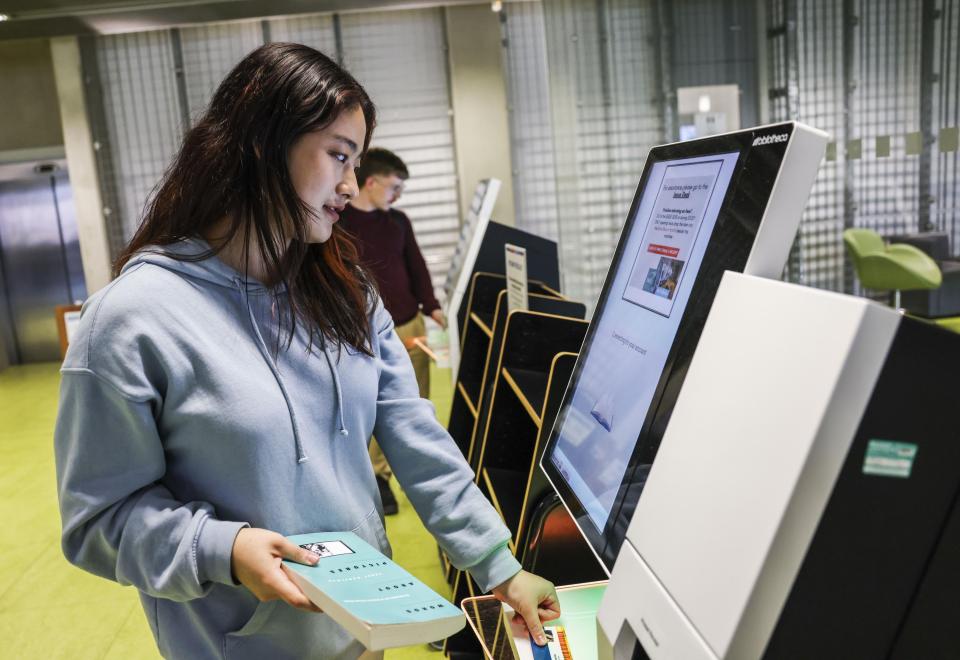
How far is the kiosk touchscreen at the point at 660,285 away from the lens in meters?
0.79

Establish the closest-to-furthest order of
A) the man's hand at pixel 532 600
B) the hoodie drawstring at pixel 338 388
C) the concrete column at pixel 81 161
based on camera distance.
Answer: the man's hand at pixel 532 600 → the hoodie drawstring at pixel 338 388 → the concrete column at pixel 81 161

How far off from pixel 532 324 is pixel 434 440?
78cm

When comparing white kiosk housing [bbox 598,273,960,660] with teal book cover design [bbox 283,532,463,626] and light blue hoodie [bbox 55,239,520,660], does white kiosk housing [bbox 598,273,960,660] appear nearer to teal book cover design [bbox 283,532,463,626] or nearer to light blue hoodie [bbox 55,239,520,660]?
teal book cover design [bbox 283,532,463,626]

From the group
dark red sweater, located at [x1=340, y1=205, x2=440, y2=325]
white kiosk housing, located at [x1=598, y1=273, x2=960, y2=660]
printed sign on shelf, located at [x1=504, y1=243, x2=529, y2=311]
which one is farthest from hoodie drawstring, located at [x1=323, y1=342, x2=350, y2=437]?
dark red sweater, located at [x1=340, y1=205, x2=440, y2=325]

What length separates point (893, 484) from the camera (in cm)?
58

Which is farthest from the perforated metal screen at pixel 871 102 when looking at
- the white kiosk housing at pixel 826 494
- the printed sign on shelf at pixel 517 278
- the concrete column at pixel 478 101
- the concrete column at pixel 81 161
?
the concrete column at pixel 81 161

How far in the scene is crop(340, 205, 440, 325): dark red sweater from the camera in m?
4.22

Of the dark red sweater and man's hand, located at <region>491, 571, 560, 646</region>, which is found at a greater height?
the dark red sweater

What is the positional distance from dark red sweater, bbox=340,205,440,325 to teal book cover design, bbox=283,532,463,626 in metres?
3.05

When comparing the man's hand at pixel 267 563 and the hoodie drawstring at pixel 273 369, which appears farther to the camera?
the hoodie drawstring at pixel 273 369

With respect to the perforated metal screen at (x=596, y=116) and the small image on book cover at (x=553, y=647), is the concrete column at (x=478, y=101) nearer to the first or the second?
the perforated metal screen at (x=596, y=116)

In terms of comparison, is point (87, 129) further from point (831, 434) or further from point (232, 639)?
point (831, 434)

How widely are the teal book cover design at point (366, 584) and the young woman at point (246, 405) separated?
0.05 m

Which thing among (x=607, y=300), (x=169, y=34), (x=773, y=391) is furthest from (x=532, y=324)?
(x=169, y=34)
